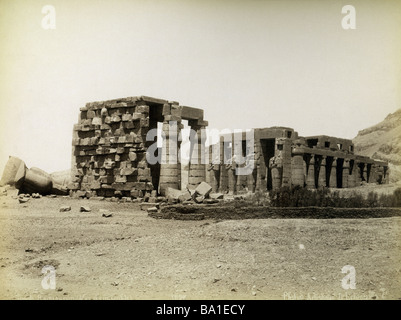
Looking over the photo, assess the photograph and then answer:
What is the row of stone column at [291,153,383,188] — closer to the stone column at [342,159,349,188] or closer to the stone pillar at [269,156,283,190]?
the stone column at [342,159,349,188]

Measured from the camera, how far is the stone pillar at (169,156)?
18656mm

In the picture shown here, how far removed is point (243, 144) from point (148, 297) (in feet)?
80.4

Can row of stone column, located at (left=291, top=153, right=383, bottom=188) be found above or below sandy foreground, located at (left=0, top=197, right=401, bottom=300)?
above

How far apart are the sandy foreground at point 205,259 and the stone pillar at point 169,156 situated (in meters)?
6.16

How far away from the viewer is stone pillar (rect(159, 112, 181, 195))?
18.7 meters

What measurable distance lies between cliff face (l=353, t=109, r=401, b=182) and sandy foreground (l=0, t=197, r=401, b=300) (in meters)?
37.9

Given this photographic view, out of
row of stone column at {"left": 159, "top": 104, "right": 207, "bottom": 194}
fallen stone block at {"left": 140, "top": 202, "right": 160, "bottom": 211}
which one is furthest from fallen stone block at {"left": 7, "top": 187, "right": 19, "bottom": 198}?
row of stone column at {"left": 159, "top": 104, "right": 207, "bottom": 194}

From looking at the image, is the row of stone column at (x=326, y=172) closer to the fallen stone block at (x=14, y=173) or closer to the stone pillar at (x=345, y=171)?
the stone pillar at (x=345, y=171)

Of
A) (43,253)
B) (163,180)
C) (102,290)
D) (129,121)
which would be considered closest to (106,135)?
(129,121)

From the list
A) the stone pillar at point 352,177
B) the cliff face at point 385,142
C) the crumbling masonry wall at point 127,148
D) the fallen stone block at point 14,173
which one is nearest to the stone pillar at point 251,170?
the stone pillar at point 352,177

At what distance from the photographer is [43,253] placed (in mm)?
9492

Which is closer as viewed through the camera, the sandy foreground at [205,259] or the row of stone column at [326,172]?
the sandy foreground at [205,259]

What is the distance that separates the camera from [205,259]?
8.70 m
